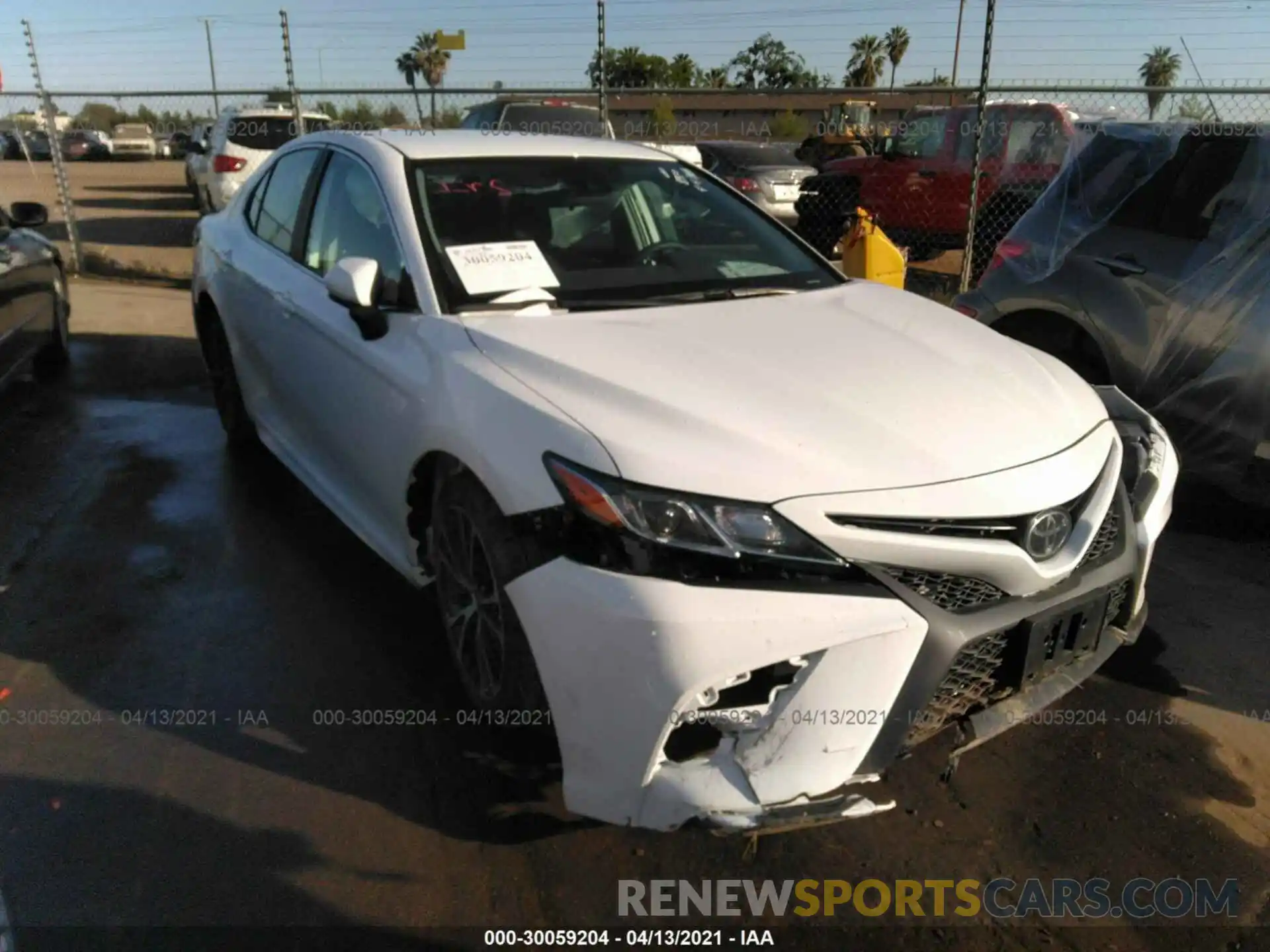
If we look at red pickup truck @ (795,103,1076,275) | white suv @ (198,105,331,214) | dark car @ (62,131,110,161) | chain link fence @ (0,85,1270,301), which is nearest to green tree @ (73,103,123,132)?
dark car @ (62,131,110,161)

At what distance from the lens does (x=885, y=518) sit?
7.21ft

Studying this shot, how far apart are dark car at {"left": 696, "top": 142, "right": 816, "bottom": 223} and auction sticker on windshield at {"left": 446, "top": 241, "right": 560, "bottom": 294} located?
9490 millimetres

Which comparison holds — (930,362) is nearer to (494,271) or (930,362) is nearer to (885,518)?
(885,518)

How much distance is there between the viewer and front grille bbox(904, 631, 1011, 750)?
2275mm

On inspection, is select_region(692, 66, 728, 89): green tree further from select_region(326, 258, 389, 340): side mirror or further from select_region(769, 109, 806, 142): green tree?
select_region(326, 258, 389, 340): side mirror

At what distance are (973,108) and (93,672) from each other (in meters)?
11.1

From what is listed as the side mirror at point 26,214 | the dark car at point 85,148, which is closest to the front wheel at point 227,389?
the side mirror at point 26,214

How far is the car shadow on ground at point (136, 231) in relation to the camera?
13148mm

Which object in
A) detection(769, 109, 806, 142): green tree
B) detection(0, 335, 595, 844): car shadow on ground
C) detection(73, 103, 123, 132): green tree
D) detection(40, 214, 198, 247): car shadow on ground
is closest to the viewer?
detection(0, 335, 595, 844): car shadow on ground

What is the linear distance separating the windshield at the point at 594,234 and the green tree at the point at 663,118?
702 inches

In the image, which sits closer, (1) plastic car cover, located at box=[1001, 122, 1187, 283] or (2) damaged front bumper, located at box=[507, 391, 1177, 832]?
(2) damaged front bumper, located at box=[507, 391, 1177, 832]

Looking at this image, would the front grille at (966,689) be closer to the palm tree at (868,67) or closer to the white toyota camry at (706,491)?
the white toyota camry at (706,491)

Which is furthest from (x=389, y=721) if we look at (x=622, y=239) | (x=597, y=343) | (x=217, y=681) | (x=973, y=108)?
(x=973, y=108)

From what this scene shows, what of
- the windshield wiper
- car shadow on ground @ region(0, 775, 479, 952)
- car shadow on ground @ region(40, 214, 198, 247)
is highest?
the windshield wiper
